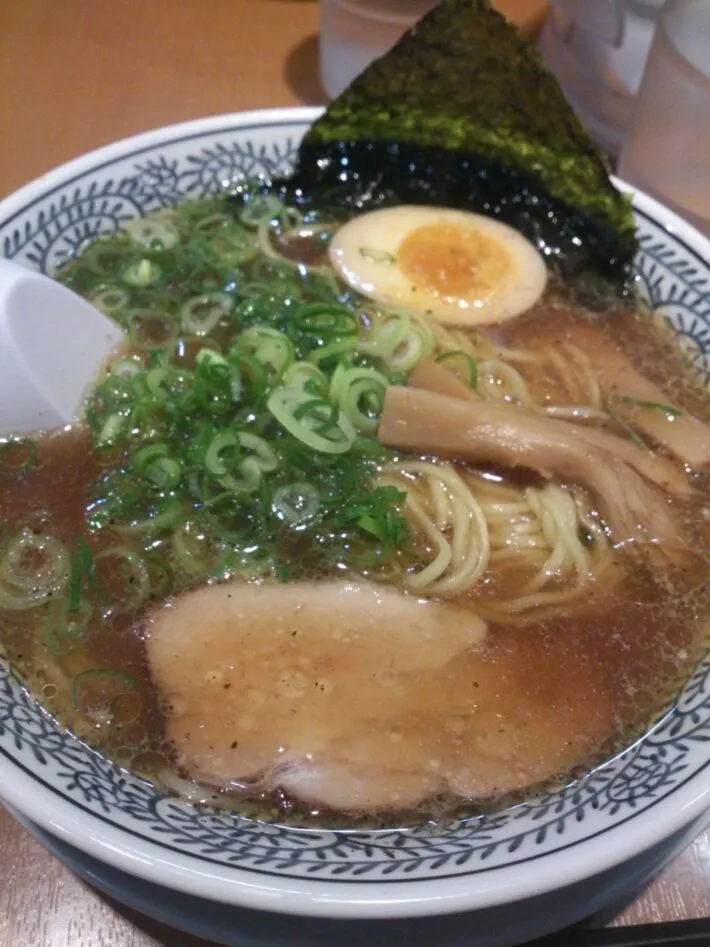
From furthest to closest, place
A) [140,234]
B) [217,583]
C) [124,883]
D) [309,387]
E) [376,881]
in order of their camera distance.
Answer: [140,234]
[309,387]
[217,583]
[124,883]
[376,881]

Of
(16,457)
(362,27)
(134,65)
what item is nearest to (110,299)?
(16,457)

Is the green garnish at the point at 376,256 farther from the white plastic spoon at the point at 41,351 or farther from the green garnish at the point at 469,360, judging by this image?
the white plastic spoon at the point at 41,351

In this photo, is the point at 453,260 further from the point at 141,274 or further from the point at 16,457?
the point at 16,457

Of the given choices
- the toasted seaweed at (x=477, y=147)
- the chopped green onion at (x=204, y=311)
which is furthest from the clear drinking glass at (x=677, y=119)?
the chopped green onion at (x=204, y=311)

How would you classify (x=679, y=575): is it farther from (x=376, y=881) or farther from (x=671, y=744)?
(x=376, y=881)

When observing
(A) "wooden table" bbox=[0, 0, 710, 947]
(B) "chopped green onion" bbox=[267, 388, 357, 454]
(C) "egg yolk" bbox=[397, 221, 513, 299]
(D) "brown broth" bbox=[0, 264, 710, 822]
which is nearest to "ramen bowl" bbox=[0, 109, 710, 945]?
(D) "brown broth" bbox=[0, 264, 710, 822]

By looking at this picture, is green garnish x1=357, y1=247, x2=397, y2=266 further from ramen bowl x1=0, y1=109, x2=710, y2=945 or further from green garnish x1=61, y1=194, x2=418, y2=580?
ramen bowl x1=0, y1=109, x2=710, y2=945

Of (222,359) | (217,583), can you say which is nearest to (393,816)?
(217,583)

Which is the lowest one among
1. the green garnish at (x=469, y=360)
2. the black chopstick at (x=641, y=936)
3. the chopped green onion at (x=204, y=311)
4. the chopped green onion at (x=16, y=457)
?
the black chopstick at (x=641, y=936)
